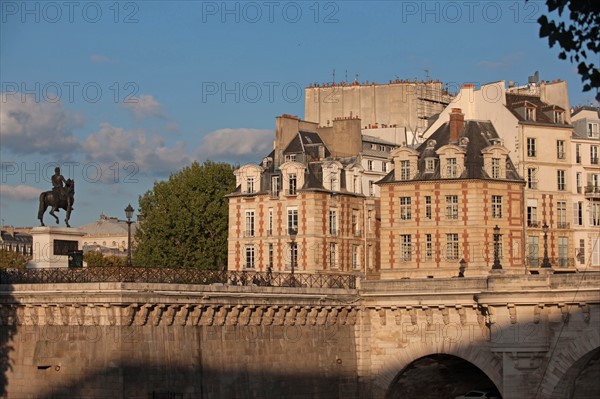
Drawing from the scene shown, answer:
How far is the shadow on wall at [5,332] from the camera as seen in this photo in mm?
48812

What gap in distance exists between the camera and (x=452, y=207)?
73312 millimetres

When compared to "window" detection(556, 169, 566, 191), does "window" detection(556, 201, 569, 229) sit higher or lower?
lower

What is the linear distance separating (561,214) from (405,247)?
8846 millimetres

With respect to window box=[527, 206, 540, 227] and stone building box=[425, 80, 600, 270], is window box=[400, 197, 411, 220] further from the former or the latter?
window box=[527, 206, 540, 227]

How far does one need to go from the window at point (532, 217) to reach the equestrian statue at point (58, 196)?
3088 cm

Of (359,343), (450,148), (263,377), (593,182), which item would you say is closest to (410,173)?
(450,148)

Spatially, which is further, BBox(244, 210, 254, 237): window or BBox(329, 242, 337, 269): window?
BBox(244, 210, 254, 237): window

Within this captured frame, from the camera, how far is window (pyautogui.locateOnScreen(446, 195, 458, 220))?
73.2 meters

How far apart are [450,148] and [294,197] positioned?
379 inches

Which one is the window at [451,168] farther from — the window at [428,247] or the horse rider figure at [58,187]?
the horse rider figure at [58,187]

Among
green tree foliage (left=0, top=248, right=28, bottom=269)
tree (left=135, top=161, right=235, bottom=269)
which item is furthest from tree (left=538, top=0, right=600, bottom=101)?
green tree foliage (left=0, top=248, right=28, bottom=269)

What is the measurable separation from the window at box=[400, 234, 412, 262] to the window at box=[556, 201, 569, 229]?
8315 millimetres

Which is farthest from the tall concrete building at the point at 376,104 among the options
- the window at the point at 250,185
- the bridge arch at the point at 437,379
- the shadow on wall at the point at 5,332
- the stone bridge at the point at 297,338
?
the shadow on wall at the point at 5,332

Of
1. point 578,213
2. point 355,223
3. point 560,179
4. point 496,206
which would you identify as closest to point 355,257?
point 355,223
